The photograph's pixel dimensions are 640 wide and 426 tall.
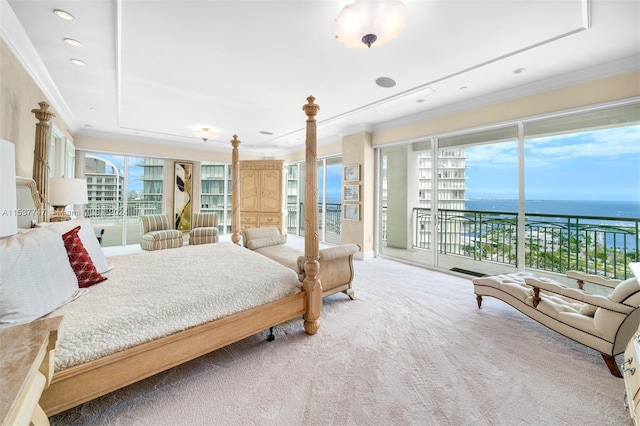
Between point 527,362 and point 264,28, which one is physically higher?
point 264,28

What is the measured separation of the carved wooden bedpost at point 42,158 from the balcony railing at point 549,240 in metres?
5.68

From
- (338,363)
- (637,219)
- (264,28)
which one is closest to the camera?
(338,363)

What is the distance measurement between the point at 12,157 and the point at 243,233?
274 cm

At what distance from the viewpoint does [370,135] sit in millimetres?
5082

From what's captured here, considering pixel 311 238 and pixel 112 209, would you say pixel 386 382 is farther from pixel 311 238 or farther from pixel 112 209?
pixel 112 209

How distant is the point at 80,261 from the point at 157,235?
10.9ft

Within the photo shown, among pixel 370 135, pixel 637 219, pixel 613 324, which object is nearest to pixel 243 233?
pixel 370 135

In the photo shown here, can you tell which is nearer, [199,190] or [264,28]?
[264,28]

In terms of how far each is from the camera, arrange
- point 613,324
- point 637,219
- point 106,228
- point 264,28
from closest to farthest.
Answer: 1. point 613,324
2. point 264,28
3. point 637,219
4. point 106,228

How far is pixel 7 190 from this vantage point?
128 centimetres

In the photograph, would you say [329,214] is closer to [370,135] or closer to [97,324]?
[370,135]

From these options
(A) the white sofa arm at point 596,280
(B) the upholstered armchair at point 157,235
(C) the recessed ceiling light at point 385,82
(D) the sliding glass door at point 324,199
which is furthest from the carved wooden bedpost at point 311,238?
(B) the upholstered armchair at point 157,235

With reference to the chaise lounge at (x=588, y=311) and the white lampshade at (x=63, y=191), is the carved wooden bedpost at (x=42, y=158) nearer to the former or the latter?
the white lampshade at (x=63, y=191)

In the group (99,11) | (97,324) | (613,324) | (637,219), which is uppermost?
(99,11)
